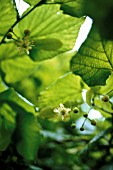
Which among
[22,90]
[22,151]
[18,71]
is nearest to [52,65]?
[22,90]

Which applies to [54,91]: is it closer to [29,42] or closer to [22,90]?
[29,42]

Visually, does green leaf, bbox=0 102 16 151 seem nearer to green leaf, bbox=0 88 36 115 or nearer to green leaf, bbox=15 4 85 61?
green leaf, bbox=0 88 36 115

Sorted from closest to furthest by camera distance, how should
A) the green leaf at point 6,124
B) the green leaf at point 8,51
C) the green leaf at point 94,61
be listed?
the green leaf at point 94,61 → the green leaf at point 6,124 → the green leaf at point 8,51

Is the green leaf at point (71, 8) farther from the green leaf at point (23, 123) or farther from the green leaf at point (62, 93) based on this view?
the green leaf at point (23, 123)

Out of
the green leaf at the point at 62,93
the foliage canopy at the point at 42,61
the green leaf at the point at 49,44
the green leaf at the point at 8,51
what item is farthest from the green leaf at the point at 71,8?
the green leaf at the point at 8,51

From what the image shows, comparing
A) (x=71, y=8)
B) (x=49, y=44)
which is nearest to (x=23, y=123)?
(x=49, y=44)

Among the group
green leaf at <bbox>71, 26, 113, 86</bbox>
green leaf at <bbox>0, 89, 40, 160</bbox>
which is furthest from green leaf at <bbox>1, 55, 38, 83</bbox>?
green leaf at <bbox>71, 26, 113, 86</bbox>
